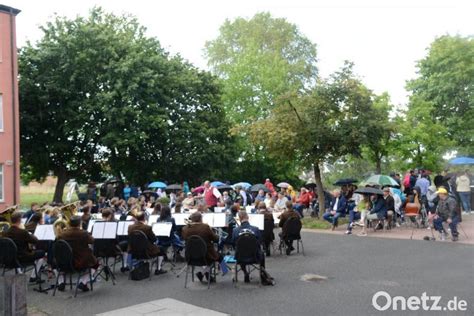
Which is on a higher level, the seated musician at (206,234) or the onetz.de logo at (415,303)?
the seated musician at (206,234)

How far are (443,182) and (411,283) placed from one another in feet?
35.6

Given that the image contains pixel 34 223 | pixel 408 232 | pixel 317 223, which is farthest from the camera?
pixel 317 223

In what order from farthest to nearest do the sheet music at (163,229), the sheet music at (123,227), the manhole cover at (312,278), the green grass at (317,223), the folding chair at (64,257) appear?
the green grass at (317,223)
the sheet music at (163,229)
the sheet music at (123,227)
the manhole cover at (312,278)
the folding chair at (64,257)

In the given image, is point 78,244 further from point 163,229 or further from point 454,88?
point 454,88

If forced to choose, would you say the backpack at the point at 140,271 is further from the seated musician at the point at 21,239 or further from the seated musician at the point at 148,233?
the seated musician at the point at 21,239

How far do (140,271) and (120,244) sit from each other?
1.17 m

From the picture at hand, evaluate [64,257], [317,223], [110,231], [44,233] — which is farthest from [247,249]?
[317,223]

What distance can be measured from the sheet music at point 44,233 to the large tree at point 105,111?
18124 millimetres

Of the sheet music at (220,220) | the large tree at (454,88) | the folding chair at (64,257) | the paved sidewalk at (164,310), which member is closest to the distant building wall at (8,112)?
the sheet music at (220,220)

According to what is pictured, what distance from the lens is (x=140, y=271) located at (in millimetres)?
10664

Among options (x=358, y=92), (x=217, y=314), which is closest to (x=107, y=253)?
(x=217, y=314)

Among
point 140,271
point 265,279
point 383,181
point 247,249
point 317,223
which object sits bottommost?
point 265,279

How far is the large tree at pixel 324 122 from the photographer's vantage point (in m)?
20.0

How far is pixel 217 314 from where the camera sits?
7797 millimetres
